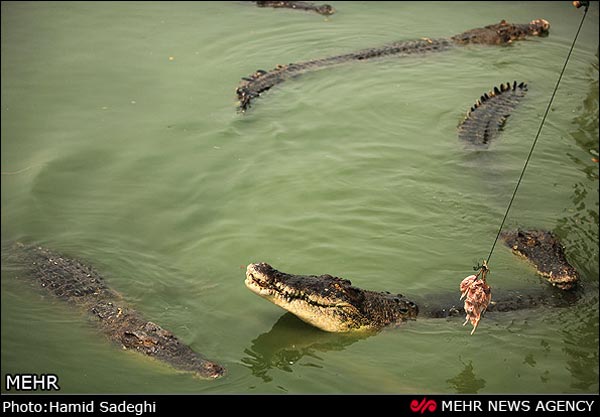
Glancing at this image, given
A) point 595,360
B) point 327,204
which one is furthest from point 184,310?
point 595,360

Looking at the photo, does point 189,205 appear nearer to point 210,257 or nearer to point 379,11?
Answer: point 210,257

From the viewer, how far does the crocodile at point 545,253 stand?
678 centimetres

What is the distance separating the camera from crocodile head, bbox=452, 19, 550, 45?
1253 centimetres

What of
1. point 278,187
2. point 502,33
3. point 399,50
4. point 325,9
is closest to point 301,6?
point 325,9

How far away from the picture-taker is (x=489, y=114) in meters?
10.1

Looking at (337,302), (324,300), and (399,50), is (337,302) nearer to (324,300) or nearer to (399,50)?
(324,300)

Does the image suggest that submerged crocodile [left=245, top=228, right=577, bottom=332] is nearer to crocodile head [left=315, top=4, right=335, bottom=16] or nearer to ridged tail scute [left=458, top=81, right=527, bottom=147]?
ridged tail scute [left=458, top=81, right=527, bottom=147]

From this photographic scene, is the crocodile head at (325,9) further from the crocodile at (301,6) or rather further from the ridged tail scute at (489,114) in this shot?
the ridged tail scute at (489,114)

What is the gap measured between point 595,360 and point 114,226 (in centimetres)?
510

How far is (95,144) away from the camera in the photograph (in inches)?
367

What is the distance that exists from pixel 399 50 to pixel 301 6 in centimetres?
292
